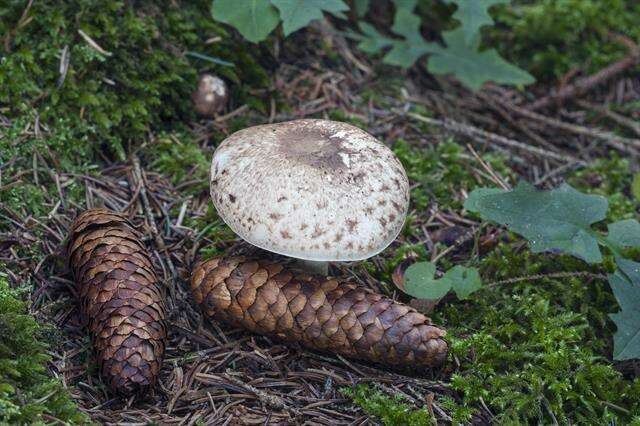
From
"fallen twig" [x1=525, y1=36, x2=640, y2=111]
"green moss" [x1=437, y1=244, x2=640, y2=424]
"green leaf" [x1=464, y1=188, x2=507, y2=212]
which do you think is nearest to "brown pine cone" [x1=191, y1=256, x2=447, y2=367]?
"green moss" [x1=437, y1=244, x2=640, y2=424]

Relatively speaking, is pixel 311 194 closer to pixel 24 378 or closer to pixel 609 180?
pixel 24 378

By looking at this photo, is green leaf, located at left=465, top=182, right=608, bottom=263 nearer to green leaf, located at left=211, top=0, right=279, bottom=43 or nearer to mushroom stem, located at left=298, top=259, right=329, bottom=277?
mushroom stem, located at left=298, top=259, right=329, bottom=277

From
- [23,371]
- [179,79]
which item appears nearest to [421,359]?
[23,371]

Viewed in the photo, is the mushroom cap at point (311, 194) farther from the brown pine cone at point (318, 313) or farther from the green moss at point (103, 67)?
the green moss at point (103, 67)

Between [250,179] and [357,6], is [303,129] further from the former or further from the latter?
[357,6]

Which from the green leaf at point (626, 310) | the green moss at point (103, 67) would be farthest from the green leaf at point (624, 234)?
the green moss at point (103, 67)

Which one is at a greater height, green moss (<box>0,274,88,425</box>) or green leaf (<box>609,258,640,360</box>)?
green leaf (<box>609,258,640,360</box>)
